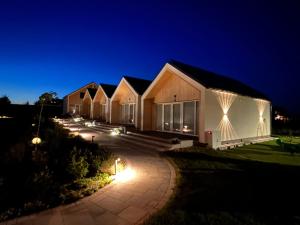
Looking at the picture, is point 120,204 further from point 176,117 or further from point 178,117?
point 176,117

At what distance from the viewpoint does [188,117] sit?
1370 centimetres

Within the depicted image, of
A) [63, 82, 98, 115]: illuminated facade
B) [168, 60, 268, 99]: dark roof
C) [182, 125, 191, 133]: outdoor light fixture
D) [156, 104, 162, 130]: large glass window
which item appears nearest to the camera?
[168, 60, 268, 99]: dark roof

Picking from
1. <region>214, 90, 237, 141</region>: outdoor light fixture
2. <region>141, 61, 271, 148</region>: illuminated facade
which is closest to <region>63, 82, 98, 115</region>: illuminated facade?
<region>141, 61, 271, 148</region>: illuminated facade

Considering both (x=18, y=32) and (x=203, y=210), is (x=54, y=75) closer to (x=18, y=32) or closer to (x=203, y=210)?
(x=18, y=32)

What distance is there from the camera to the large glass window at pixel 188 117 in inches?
527

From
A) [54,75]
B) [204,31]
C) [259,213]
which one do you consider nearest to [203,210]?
[259,213]

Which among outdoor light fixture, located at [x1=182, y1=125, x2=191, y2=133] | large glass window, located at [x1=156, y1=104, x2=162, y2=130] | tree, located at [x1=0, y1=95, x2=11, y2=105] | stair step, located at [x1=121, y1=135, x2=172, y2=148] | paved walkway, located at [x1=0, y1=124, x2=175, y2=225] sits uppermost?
tree, located at [x1=0, y1=95, x2=11, y2=105]

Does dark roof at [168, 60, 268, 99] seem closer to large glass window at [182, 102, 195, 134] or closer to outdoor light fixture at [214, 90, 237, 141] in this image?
outdoor light fixture at [214, 90, 237, 141]

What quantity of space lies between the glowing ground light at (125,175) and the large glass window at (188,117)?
7.24 metres

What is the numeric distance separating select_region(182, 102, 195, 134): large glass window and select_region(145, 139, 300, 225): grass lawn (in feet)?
17.4

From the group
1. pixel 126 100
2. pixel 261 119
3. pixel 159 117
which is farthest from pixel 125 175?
pixel 261 119

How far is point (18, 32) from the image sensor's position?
19875 mm

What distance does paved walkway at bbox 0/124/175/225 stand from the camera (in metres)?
3.77

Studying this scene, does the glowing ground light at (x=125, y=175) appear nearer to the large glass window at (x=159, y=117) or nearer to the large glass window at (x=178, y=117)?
the large glass window at (x=178, y=117)
